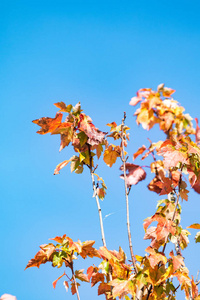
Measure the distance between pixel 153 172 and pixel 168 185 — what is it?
1.74 ft

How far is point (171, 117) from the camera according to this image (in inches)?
132

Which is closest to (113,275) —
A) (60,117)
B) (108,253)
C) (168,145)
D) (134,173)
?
(108,253)

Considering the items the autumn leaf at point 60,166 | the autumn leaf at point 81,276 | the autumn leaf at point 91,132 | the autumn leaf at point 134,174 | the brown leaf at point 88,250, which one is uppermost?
the autumn leaf at point 91,132

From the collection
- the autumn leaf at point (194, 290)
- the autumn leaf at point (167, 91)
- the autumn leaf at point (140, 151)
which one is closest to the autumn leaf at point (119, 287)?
the autumn leaf at point (194, 290)

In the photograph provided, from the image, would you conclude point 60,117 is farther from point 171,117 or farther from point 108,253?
point 171,117

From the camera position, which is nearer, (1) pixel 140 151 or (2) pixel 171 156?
(2) pixel 171 156

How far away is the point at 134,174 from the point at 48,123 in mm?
644

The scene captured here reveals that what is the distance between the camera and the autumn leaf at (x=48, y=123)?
214cm

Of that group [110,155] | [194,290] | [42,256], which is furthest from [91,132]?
[194,290]

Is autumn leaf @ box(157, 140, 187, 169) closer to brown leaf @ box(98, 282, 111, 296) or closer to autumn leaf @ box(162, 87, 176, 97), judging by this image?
brown leaf @ box(98, 282, 111, 296)

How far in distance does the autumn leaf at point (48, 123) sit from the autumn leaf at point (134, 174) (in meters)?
0.52

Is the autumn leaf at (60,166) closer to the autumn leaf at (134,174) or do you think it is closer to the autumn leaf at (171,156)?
the autumn leaf at (134,174)

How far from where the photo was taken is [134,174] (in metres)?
2.03

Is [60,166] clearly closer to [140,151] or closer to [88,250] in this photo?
[88,250]
